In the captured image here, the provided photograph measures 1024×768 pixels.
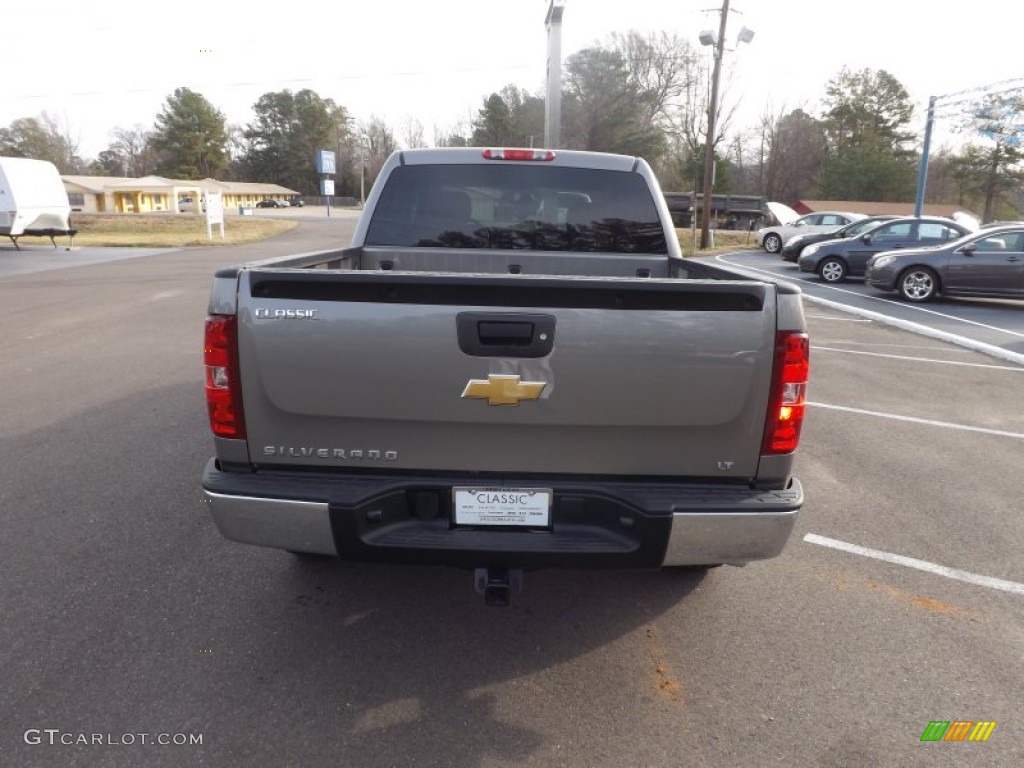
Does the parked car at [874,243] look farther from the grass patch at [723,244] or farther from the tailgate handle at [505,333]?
the tailgate handle at [505,333]

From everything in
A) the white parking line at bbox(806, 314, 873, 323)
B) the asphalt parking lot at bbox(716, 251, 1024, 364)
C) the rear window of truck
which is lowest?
the white parking line at bbox(806, 314, 873, 323)

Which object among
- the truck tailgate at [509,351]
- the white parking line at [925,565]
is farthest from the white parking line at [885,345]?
the truck tailgate at [509,351]

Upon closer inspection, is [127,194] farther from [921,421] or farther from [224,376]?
[224,376]

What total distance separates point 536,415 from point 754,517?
0.87 metres

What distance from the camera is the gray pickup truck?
2465 mm

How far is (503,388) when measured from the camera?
2.49 m

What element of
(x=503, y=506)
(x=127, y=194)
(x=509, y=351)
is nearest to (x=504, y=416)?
(x=509, y=351)

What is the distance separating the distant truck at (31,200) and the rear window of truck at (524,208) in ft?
86.2

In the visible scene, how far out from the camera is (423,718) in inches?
103

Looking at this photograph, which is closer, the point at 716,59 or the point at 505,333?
the point at 505,333

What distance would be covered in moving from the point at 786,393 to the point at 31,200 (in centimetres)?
2970

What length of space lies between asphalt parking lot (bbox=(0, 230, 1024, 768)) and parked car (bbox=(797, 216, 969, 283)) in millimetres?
13867

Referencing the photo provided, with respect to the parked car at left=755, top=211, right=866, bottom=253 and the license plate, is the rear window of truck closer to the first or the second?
the license plate

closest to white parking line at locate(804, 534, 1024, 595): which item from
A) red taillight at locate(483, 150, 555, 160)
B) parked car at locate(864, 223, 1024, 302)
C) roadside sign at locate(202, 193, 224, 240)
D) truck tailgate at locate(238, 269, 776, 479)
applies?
truck tailgate at locate(238, 269, 776, 479)
